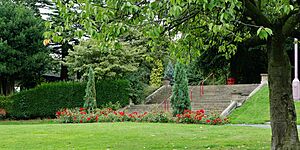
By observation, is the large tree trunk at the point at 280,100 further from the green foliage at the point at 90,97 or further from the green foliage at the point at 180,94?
the green foliage at the point at 90,97

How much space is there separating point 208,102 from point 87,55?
8355 millimetres

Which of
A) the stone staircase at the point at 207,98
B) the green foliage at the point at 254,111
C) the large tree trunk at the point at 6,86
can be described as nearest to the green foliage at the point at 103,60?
the stone staircase at the point at 207,98

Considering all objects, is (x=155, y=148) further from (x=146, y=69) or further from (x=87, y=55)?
(x=146, y=69)

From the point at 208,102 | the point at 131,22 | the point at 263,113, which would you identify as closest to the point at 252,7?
the point at 131,22

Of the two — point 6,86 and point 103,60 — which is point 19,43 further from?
point 103,60

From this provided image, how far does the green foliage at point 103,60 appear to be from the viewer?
2438cm

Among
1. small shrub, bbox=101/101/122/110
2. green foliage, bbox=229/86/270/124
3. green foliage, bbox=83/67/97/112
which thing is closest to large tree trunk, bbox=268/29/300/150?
green foliage, bbox=229/86/270/124

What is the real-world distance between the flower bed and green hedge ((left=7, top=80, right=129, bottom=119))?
3.08 m

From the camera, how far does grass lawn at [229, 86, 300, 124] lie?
658 inches

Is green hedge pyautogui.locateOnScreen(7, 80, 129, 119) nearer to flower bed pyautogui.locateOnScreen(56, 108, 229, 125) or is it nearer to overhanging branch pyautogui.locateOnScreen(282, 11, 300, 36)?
flower bed pyautogui.locateOnScreen(56, 108, 229, 125)

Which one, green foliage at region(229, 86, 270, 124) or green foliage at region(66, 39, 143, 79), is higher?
green foliage at region(66, 39, 143, 79)

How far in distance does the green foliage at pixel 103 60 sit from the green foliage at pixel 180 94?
639 centimetres

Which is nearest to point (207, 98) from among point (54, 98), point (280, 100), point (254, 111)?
point (254, 111)

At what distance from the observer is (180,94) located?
18.3m
